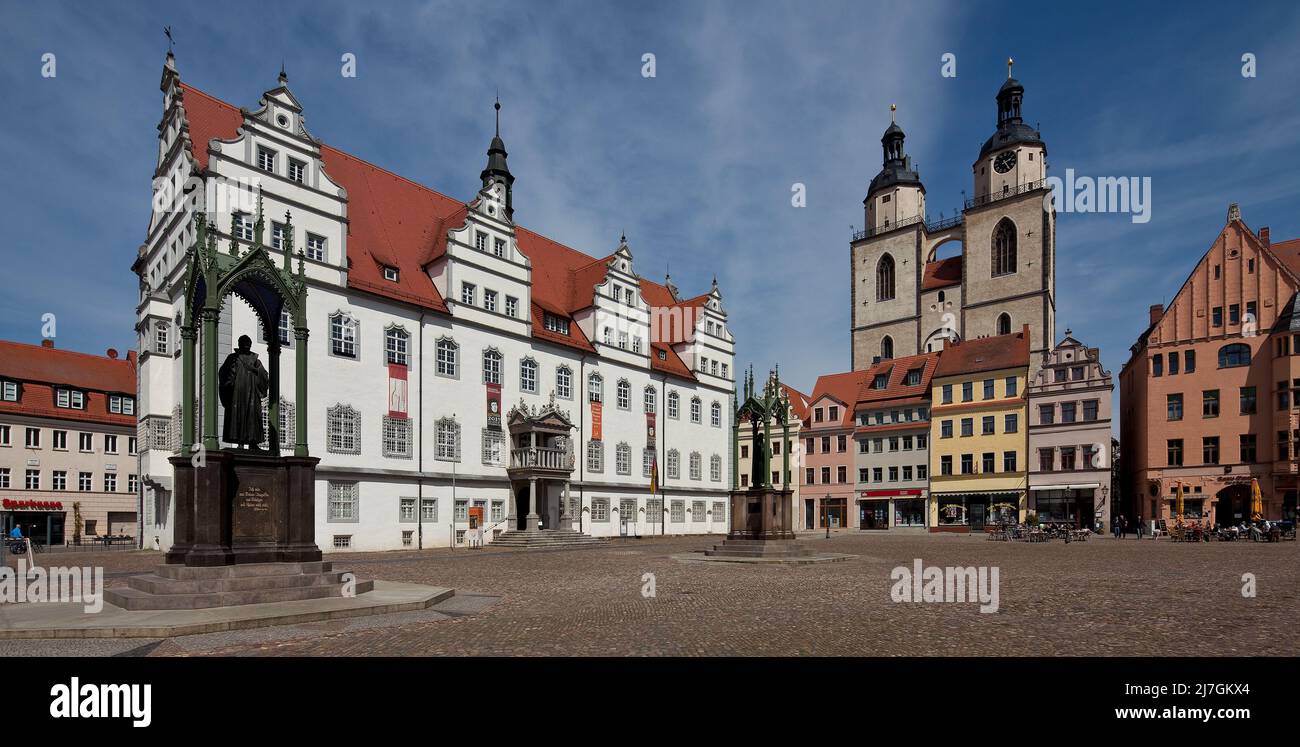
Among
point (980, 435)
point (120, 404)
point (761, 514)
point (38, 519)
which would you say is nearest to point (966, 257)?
point (980, 435)

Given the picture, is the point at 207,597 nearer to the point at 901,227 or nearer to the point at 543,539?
the point at 543,539

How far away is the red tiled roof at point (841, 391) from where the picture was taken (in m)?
64.1

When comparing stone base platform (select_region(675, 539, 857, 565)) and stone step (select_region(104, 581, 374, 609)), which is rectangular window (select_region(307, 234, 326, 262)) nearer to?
stone base platform (select_region(675, 539, 857, 565))

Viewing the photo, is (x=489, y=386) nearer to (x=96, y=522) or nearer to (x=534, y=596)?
(x=534, y=596)

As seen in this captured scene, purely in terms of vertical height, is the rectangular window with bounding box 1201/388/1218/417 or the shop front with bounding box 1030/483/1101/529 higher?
the rectangular window with bounding box 1201/388/1218/417

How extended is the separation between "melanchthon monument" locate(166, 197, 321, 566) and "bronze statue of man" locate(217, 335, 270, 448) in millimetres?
16

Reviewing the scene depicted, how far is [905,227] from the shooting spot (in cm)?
8044

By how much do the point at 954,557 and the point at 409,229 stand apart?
28715 millimetres

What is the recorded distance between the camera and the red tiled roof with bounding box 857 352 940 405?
6088 centimetres

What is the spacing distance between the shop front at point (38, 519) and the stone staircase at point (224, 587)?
1705 inches

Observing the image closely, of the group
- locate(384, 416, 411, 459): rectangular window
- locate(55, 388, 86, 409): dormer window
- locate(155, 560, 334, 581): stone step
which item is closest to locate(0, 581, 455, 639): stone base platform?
locate(155, 560, 334, 581): stone step

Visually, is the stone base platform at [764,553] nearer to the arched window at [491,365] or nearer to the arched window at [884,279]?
the arched window at [491,365]

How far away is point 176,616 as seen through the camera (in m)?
10.6
